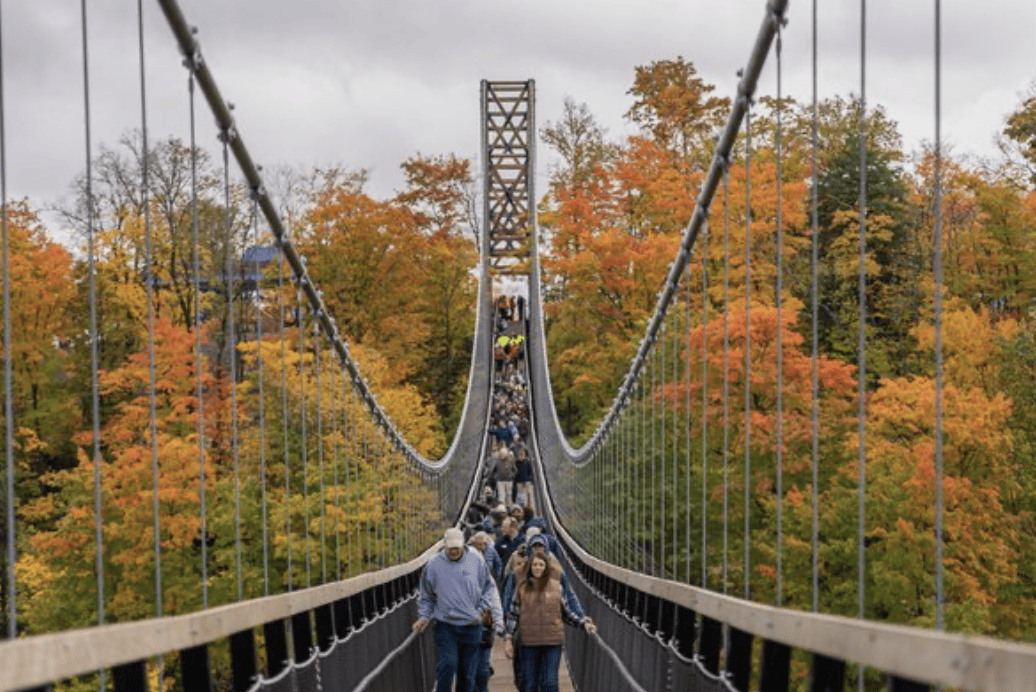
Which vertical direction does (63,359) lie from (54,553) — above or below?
above

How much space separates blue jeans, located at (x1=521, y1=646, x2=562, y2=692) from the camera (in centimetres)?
1112

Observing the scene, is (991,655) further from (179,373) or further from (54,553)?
(54,553)

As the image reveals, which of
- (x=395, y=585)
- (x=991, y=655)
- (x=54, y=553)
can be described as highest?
(x=991, y=655)

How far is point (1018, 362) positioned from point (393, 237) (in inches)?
1023

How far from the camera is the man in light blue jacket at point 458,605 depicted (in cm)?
1077

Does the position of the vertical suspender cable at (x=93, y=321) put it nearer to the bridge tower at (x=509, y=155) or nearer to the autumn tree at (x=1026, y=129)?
the autumn tree at (x=1026, y=129)

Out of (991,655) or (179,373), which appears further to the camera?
(179,373)

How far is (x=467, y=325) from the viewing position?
214 feet

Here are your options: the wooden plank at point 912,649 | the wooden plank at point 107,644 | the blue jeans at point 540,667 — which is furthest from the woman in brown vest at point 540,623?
the wooden plank at point 912,649

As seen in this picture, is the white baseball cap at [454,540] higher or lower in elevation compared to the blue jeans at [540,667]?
higher

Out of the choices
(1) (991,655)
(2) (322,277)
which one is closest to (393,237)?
(2) (322,277)

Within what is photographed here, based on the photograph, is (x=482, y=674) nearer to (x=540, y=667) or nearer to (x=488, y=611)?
(x=540, y=667)

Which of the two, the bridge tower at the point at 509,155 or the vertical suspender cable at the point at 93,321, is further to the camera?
the bridge tower at the point at 509,155

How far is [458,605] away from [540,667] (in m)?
0.74
